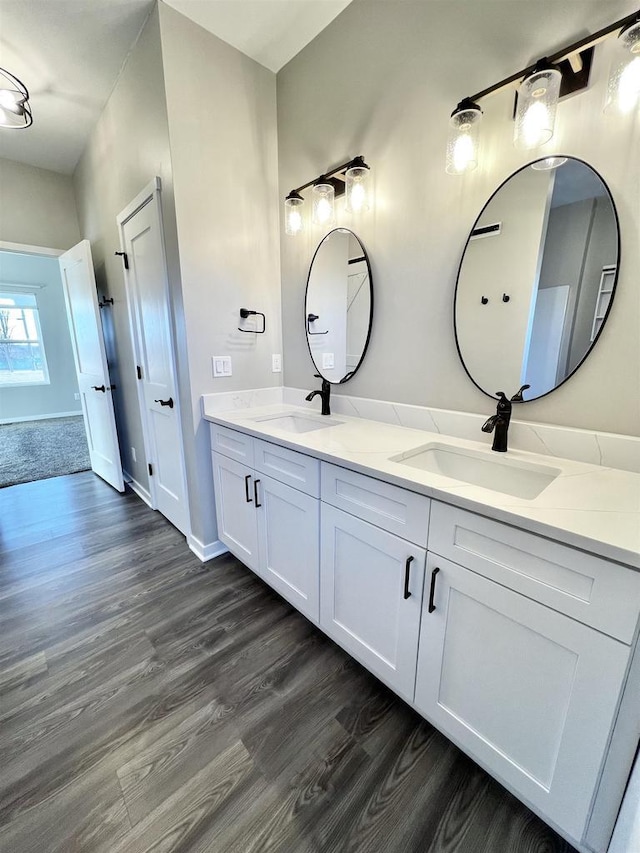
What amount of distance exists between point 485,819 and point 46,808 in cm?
128

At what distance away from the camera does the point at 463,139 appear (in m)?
1.22

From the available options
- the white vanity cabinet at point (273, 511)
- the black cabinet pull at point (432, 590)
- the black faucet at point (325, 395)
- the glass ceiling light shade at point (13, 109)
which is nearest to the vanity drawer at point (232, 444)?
the white vanity cabinet at point (273, 511)

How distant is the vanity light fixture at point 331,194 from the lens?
160 centimetres

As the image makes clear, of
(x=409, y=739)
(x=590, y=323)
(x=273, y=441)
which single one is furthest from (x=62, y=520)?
(x=590, y=323)

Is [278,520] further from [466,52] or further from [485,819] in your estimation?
[466,52]

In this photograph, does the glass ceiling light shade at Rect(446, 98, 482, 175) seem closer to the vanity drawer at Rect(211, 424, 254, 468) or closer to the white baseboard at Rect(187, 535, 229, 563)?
the vanity drawer at Rect(211, 424, 254, 468)

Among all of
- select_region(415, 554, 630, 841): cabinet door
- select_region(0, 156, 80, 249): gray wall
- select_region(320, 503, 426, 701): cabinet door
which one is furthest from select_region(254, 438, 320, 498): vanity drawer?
select_region(0, 156, 80, 249): gray wall

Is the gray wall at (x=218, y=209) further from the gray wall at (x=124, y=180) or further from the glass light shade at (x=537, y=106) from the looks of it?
the glass light shade at (x=537, y=106)

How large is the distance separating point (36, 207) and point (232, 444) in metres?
3.27

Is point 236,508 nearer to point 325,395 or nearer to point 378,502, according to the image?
point 325,395

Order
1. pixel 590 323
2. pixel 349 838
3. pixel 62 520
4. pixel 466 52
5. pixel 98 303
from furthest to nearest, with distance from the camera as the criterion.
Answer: pixel 98 303 → pixel 62 520 → pixel 466 52 → pixel 590 323 → pixel 349 838

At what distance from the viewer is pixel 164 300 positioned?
6.45 ft

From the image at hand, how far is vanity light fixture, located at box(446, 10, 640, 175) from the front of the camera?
915 millimetres

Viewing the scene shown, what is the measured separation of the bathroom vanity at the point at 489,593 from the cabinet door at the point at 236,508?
0.27 m
